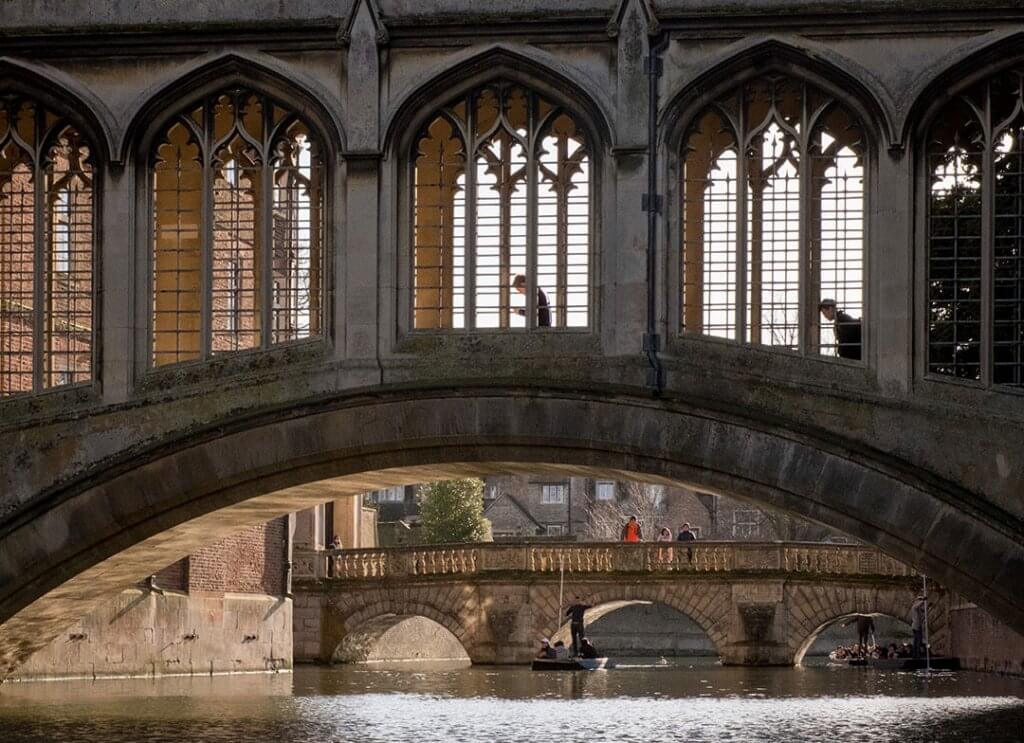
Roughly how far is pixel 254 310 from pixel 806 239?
17.1 ft

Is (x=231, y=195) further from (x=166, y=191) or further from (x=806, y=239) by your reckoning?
(x=806, y=239)

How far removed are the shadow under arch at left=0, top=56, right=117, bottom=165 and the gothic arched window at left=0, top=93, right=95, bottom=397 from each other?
0.46 feet

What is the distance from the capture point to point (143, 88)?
2359 cm

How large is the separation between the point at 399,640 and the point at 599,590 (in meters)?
10.0

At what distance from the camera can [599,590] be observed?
5400cm

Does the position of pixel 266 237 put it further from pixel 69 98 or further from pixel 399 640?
pixel 399 640

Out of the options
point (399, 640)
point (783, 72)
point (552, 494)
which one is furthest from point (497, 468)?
point (552, 494)

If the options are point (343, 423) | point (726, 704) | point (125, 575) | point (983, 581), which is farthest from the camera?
point (726, 704)

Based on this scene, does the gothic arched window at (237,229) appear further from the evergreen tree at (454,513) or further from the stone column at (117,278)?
the evergreen tree at (454,513)

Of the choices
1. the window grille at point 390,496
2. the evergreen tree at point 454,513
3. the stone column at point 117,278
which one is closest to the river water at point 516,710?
the stone column at point 117,278

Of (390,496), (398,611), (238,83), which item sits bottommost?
(398,611)

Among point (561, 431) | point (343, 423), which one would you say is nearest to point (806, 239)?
point (561, 431)

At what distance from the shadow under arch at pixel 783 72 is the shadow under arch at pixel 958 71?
0.85 feet

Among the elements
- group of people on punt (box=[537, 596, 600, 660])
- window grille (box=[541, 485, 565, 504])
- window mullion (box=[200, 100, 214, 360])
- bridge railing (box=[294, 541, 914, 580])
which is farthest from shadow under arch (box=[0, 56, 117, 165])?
window grille (box=[541, 485, 565, 504])
